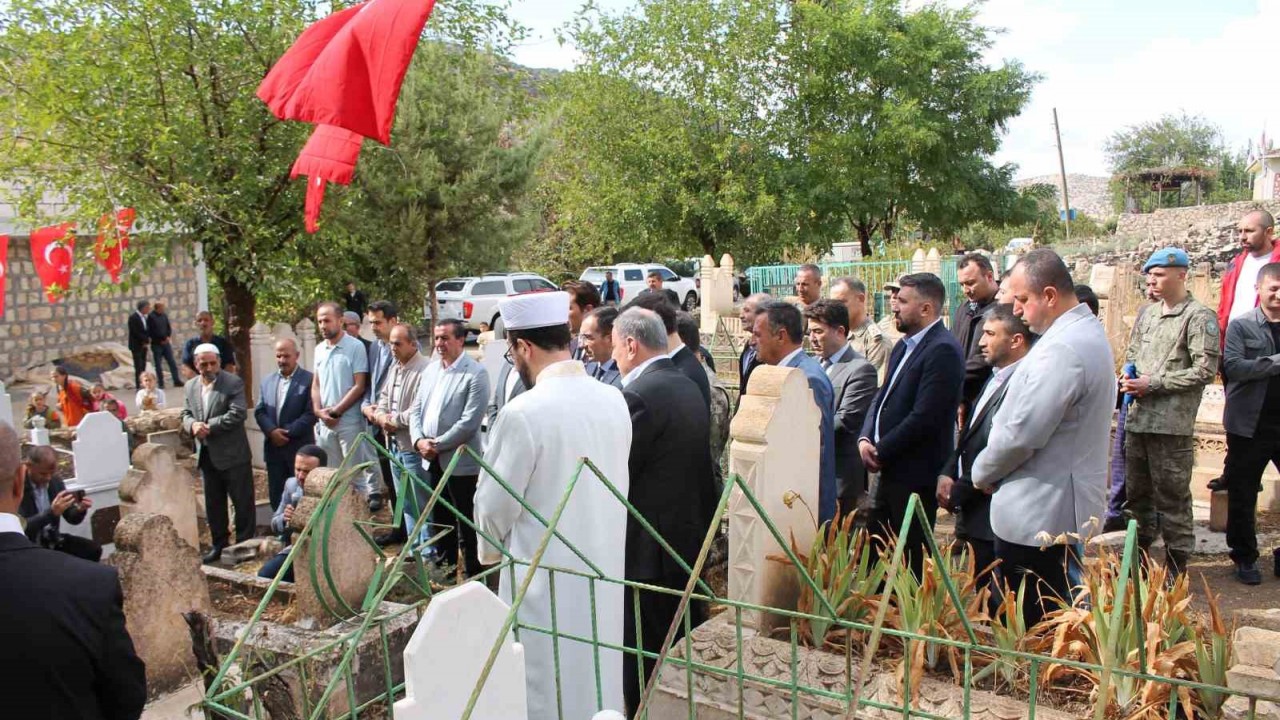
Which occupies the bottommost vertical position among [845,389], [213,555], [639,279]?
[213,555]

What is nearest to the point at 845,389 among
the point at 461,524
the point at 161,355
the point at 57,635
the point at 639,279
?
the point at 461,524

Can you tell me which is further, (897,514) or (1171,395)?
(1171,395)

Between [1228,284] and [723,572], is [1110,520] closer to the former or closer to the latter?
[1228,284]

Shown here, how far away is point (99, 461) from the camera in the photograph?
24.1ft

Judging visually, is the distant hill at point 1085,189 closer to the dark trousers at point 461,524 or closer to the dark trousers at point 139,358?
the dark trousers at point 139,358

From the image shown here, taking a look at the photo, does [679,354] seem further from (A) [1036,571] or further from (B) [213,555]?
(B) [213,555]

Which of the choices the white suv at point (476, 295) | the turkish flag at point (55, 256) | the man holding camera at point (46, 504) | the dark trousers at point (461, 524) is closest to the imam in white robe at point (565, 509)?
the dark trousers at point (461, 524)

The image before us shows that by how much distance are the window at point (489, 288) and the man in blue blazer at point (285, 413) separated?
49.8 ft

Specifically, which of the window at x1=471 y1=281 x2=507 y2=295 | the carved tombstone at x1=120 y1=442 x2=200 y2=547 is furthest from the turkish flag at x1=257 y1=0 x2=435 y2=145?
the window at x1=471 y1=281 x2=507 y2=295

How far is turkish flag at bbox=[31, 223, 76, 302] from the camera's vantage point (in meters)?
9.75

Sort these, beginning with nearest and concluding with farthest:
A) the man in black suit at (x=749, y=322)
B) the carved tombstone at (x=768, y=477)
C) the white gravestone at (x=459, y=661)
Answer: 1. the white gravestone at (x=459, y=661)
2. the carved tombstone at (x=768, y=477)
3. the man in black suit at (x=749, y=322)

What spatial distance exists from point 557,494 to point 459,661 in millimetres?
1591

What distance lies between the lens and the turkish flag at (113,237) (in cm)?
885

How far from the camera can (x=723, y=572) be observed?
5180mm
